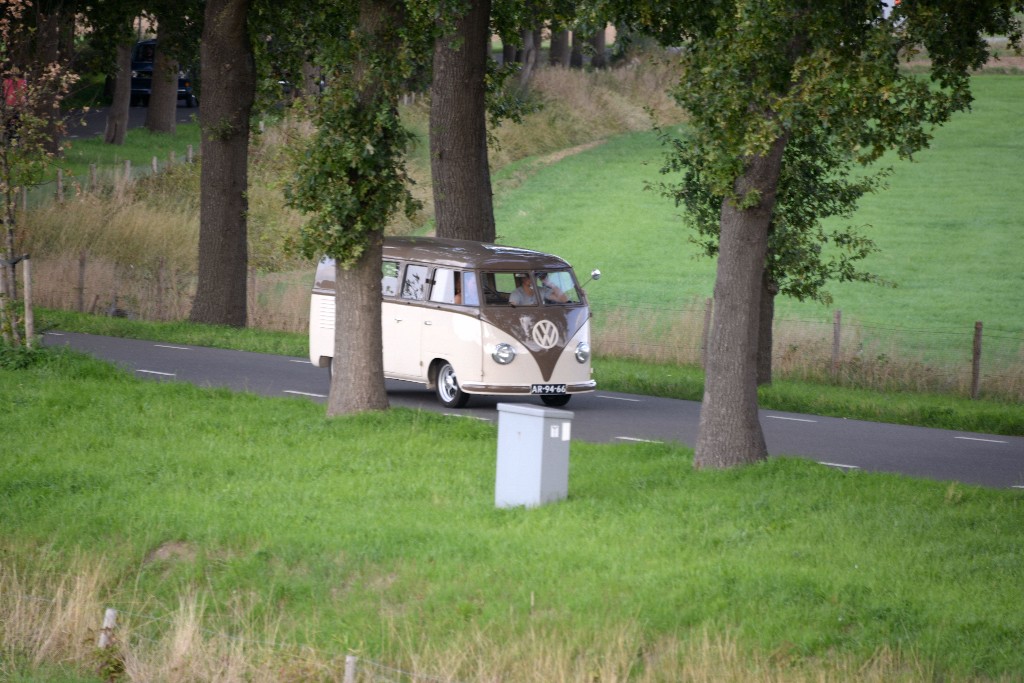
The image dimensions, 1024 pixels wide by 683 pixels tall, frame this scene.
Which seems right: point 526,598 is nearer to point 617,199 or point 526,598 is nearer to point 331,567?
point 331,567

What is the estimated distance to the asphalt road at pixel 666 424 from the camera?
1577 centimetres

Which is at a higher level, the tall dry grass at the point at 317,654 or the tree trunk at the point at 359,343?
the tree trunk at the point at 359,343

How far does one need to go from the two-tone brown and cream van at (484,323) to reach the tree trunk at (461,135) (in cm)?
171

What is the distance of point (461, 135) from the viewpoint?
22250 millimetres

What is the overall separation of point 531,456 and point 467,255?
825 centimetres

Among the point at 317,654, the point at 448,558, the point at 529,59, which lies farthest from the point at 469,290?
the point at 529,59

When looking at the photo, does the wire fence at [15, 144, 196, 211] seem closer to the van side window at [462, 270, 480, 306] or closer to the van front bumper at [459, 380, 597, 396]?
the van side window at [462, 270, 480, 306]

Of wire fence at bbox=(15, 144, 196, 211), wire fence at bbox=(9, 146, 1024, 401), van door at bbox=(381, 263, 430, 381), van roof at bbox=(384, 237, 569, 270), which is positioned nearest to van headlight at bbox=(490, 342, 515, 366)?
van roof at bbox=(384, 237, 569, 270)

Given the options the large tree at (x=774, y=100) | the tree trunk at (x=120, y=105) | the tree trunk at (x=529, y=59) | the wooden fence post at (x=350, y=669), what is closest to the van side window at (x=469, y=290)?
the large tree at (x=774, y=100)

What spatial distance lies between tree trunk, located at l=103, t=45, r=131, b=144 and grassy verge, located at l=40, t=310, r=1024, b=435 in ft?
83.6

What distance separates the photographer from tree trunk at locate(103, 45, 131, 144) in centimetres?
5253

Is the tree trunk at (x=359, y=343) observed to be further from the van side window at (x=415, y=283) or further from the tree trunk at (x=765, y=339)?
the tree trunk at (x=765, y=339)

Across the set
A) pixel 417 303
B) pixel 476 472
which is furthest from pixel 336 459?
pixel 417 303

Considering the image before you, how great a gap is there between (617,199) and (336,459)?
3802 cm
